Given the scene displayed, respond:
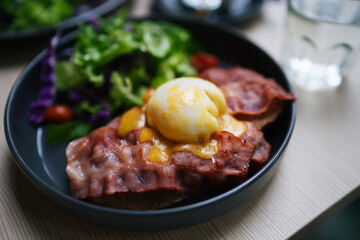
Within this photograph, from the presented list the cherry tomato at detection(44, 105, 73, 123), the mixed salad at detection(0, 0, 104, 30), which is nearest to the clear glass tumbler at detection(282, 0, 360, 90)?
the cherry tomato at detection(44, 105, 73, 123)

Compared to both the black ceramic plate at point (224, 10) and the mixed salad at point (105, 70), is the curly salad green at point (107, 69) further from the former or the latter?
the black ceramic plate at point (224, 10)

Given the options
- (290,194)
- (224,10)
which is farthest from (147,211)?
(224,10)

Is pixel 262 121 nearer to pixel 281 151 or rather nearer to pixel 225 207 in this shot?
pixel 281 151

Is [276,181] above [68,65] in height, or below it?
below

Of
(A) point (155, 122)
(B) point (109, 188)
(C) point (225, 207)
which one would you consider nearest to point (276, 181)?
(C) point (225, 207)

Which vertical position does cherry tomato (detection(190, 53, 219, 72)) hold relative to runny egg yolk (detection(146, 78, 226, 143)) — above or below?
below

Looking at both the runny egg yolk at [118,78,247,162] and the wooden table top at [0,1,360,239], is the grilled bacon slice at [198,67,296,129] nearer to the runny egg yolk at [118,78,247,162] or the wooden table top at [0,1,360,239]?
the runny egg yolk at [118,78,247,162]
